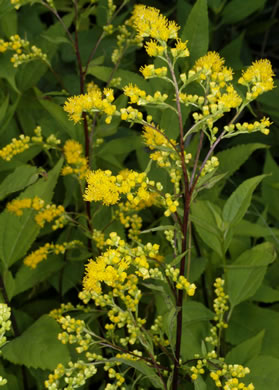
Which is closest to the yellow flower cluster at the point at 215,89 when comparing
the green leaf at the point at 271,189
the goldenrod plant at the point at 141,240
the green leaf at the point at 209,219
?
the goldenrod plant at the point at 141,240

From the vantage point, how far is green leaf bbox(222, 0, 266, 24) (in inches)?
93.3

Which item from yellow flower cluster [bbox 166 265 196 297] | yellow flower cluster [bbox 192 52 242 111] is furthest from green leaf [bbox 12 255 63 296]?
yellow flower cluster [bbox 192 52 242 111]

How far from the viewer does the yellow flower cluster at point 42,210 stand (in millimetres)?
1650

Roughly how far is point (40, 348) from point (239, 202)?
0.77 metres

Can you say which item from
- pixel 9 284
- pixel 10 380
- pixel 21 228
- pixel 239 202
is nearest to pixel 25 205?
pixel 21 228

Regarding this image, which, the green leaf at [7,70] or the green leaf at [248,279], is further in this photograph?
the green leaf at [7,70]

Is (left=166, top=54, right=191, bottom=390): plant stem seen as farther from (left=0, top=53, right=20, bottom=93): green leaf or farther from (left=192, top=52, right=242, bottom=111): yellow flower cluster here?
(left=0, top=53, right=20, bottom=93): green leaf

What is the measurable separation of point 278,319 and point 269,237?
0.32m

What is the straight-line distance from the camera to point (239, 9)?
2414mm

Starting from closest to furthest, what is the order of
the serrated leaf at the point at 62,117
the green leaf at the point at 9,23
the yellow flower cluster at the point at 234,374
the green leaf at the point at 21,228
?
the yellow flower cluster at the point at 234,374 → the green leaf at the point at 21,228 → the serrated leaf at the point at 62,117 → the green leaf at the point at 9,23

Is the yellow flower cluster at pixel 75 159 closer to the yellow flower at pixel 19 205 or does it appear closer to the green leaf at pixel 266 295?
the yellow flower at pixel 19 205

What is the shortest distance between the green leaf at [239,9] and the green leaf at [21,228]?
4.25 ft

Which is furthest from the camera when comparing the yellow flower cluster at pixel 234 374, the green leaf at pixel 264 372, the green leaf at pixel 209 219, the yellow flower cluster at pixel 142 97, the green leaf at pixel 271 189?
the green leaf at pixel 271 189

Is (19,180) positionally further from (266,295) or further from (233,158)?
(266,295)
